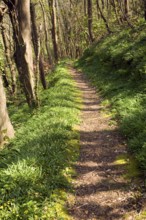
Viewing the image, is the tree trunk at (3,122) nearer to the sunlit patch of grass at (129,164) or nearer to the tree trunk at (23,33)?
the tree trunk at (23,33)

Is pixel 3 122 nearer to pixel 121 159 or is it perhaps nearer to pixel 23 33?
pixel 121 159

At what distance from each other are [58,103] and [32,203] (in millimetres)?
7079

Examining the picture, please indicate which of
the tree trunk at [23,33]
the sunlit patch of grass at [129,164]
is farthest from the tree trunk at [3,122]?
the sunlit patch of grass at [129,164]

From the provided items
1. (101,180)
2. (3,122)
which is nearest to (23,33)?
(3,122)

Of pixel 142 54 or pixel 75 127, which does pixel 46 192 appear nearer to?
pixel 75 127

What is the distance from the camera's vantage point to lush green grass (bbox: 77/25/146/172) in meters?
7.49

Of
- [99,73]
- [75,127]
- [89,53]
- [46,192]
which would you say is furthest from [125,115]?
[89,53]

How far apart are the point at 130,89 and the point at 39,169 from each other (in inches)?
270

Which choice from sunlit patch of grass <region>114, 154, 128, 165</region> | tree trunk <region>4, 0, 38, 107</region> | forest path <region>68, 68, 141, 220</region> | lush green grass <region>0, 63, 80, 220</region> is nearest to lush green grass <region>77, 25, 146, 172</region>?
sunlit patch of grass <region>114, 154, 128, 165</region>

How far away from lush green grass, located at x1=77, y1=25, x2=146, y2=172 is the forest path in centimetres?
43

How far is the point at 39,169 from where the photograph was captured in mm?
5988

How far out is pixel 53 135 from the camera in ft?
25.7

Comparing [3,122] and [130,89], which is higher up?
[130,89]

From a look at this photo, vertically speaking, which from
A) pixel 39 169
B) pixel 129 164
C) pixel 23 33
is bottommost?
pixel 129 164
